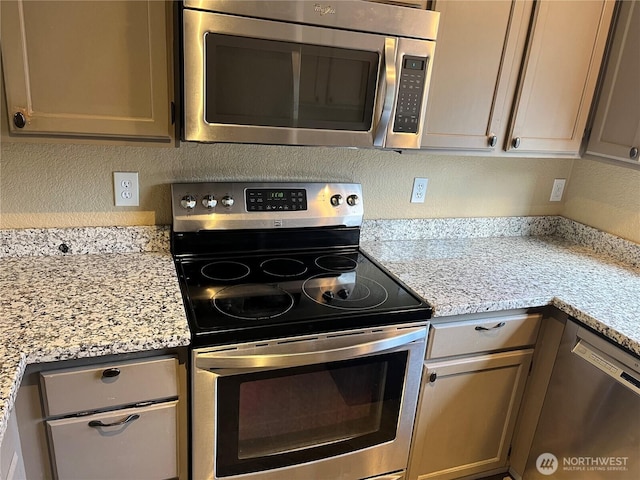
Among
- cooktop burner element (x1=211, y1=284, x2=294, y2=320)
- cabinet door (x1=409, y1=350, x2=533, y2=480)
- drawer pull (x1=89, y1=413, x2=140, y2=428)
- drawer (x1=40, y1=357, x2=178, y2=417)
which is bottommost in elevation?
cabinet door (x1=409, y1=350, x2=533, y2=480)

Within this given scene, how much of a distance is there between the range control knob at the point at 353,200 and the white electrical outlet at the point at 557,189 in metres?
1.09

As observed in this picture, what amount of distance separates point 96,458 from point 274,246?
91 cm

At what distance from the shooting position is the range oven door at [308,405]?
1.37 m

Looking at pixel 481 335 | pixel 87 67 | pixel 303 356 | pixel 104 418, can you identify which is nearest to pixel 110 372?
pixel 104 418

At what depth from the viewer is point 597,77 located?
1.84m

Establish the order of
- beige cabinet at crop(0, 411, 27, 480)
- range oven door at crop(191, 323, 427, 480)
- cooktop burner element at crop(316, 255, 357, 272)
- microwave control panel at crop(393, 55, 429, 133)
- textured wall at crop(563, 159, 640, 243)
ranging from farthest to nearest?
textured wall at crop(563, 159, 640, 243), cooktop burner element at crop(316, 255, 357, 272), microwave control panel at crop(393, 55, 429, 133), range oven door at crop(191, 323, 427, 480), beige cabinet at crop(0, 411, 27, 480)

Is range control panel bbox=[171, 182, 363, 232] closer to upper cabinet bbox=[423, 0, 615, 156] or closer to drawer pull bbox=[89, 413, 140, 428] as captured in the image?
upper cabinet bbox=[423, 0, 615, 156]

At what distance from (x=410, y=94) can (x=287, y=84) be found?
15.8 inches

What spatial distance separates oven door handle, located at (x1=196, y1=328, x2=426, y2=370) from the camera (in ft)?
4.31

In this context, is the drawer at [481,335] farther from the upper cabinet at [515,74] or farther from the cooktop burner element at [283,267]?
the upper cabinet at [515,74]

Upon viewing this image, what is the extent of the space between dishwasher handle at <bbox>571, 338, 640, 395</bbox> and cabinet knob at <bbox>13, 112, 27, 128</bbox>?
71.5 inches

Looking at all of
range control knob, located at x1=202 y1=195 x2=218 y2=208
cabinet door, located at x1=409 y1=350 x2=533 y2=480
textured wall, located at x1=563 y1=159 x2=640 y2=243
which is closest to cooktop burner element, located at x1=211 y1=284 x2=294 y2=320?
range control knob, located at x1=202 y1=195 x2=218 y2=208

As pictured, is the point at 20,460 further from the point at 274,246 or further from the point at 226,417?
the point at 274,246

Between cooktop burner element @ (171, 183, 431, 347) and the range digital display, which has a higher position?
the range digital display
